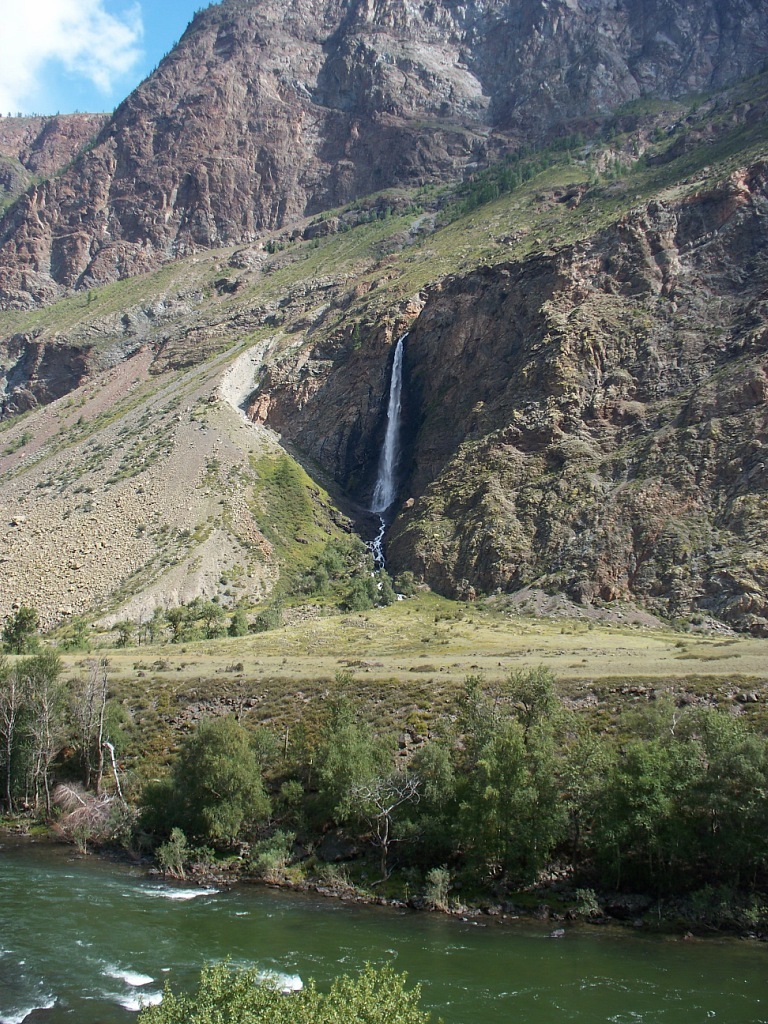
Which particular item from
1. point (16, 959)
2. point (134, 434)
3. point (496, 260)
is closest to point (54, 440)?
point (134, 434)

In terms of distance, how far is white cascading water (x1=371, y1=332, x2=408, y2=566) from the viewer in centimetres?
10575

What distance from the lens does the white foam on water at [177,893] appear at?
31.7 metres

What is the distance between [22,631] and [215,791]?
3855cm

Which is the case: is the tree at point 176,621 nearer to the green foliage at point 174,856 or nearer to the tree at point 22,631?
the tree at point 22,631

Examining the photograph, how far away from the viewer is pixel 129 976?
24219 mm

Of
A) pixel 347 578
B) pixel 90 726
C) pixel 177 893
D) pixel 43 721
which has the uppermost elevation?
pixel 347 578

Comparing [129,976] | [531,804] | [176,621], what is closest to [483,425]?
[176,621]

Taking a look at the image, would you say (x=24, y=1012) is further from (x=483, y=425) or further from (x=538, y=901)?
(x=483, y=425)

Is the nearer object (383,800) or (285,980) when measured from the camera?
(285,980)

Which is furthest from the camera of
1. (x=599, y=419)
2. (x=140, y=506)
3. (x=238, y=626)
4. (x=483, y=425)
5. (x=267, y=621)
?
(x=483, y=425)

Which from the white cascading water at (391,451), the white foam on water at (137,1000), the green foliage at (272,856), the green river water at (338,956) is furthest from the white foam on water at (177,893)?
the white cascading water at (391,451)

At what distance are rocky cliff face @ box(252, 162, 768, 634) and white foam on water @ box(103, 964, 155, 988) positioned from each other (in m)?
50.8

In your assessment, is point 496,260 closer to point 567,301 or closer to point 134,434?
point 567,301

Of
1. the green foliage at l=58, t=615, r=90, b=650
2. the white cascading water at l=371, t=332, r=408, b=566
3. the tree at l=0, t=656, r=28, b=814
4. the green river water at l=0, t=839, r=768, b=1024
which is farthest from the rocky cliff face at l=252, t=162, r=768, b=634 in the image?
the tree at l=0, t=656, r=28, b=814
